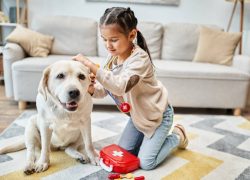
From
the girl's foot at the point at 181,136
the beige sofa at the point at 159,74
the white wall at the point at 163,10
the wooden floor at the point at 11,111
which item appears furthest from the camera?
the white wall at the point at 163,10

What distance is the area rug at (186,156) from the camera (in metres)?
1.36

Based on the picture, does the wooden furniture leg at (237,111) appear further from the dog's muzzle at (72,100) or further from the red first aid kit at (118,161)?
the dog's muzzle at (72,100)

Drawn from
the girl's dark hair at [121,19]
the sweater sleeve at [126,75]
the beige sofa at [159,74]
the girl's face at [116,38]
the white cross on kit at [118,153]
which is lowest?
the white cross on kit at [118,153]

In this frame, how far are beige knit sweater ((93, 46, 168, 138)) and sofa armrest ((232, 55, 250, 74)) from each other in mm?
1438

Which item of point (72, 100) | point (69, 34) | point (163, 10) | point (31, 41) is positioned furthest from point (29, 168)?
point (163, 10)

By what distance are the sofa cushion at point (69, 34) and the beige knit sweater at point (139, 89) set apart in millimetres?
1462

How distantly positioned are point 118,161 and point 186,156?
0.46 m

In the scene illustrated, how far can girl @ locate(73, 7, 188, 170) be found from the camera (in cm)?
129

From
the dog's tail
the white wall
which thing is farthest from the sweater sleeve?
the white wall

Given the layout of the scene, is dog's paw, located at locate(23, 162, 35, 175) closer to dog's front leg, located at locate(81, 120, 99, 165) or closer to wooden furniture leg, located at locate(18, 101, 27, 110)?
dog's front leg, located at locate(81, 120, 99, 165)

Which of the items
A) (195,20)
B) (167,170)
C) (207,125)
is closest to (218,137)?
(207,125)

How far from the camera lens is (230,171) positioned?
146cm

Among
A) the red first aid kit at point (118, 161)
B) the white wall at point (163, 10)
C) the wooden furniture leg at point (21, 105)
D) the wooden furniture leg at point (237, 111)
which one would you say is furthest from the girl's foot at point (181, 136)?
the white wall at point (163, 10)

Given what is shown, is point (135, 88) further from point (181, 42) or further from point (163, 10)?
point (163, 10)
